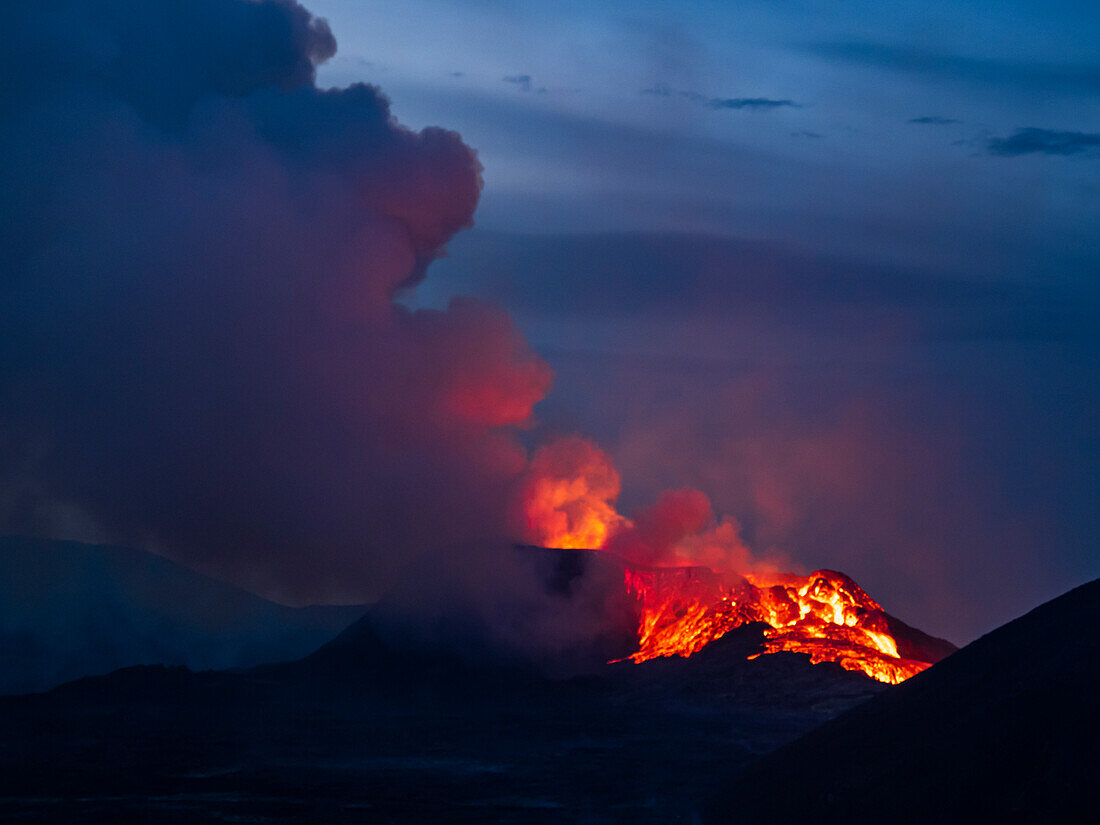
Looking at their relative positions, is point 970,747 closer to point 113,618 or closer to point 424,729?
point 424,729

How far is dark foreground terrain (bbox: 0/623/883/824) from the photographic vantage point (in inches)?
2019

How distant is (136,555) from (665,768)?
72.0 meters

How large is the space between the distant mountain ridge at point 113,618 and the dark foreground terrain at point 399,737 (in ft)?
28.8

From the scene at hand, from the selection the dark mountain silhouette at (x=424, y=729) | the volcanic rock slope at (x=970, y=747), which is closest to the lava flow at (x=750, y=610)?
the dark mountain silhouette at (x=424, y=729)

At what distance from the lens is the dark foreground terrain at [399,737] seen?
51281 millimetres

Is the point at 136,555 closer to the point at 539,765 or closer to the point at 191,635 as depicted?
the point at 191,635

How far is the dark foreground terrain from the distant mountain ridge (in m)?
8.79

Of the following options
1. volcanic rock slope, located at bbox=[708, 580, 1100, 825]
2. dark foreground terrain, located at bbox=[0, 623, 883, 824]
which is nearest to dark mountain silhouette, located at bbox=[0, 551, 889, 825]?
dark foreground terrain, located at bbox=[0, 623, 883, 824]

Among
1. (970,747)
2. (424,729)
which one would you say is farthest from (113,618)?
(970,747)

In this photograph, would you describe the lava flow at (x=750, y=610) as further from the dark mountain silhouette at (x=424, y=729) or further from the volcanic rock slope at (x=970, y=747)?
the volcanic rock slope at (x=970, y=747)

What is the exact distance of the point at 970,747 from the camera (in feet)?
119

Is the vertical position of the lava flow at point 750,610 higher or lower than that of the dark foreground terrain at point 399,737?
higher

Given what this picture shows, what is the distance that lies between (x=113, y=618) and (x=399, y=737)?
4785cm

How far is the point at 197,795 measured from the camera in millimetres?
54062
